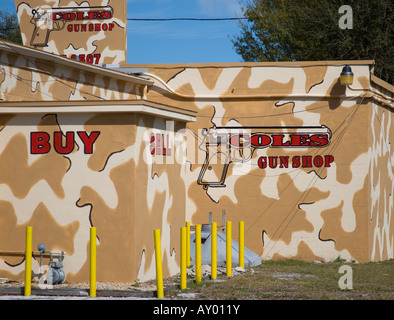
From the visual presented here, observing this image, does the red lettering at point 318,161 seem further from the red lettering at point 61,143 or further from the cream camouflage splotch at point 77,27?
the red lettering at point 61,143

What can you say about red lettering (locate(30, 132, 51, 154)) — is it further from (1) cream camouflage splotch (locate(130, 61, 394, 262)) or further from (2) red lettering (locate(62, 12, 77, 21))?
(2) red lettering (locate(62, 12, 77, 21))

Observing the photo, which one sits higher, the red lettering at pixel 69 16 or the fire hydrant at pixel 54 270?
the red lettering at pixel 69 16

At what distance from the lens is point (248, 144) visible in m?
16.6

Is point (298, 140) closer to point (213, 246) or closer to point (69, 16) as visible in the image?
point (213, 246)

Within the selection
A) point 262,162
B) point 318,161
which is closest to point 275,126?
point 262,162

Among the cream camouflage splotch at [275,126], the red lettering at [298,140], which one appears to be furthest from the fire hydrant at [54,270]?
the red lettering at [298,140]

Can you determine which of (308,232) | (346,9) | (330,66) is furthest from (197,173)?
(346,9)

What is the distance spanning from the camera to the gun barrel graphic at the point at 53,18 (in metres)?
18.2

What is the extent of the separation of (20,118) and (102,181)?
73.1 inches

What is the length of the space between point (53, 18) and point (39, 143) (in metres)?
7.47

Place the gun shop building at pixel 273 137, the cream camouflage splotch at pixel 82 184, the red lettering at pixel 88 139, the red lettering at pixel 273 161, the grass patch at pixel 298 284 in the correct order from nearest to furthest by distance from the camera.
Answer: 1. the grass patch at pixel 298 284
2. the cream camouflage splotch at pixel 82 184
3. the red lettering at pixel 88 139
4. the gun shop building at pixel 273 137
5. the red lettering at pixel 273 161

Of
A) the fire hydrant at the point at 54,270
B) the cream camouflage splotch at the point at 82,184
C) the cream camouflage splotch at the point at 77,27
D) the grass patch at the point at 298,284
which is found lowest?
the grass patch at the point at 298,284

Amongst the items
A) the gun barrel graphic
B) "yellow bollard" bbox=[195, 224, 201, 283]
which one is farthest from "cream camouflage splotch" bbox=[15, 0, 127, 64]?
"yellow bollard" bbox=[195, 224, 201, 283]

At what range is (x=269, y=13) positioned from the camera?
37.1 m
